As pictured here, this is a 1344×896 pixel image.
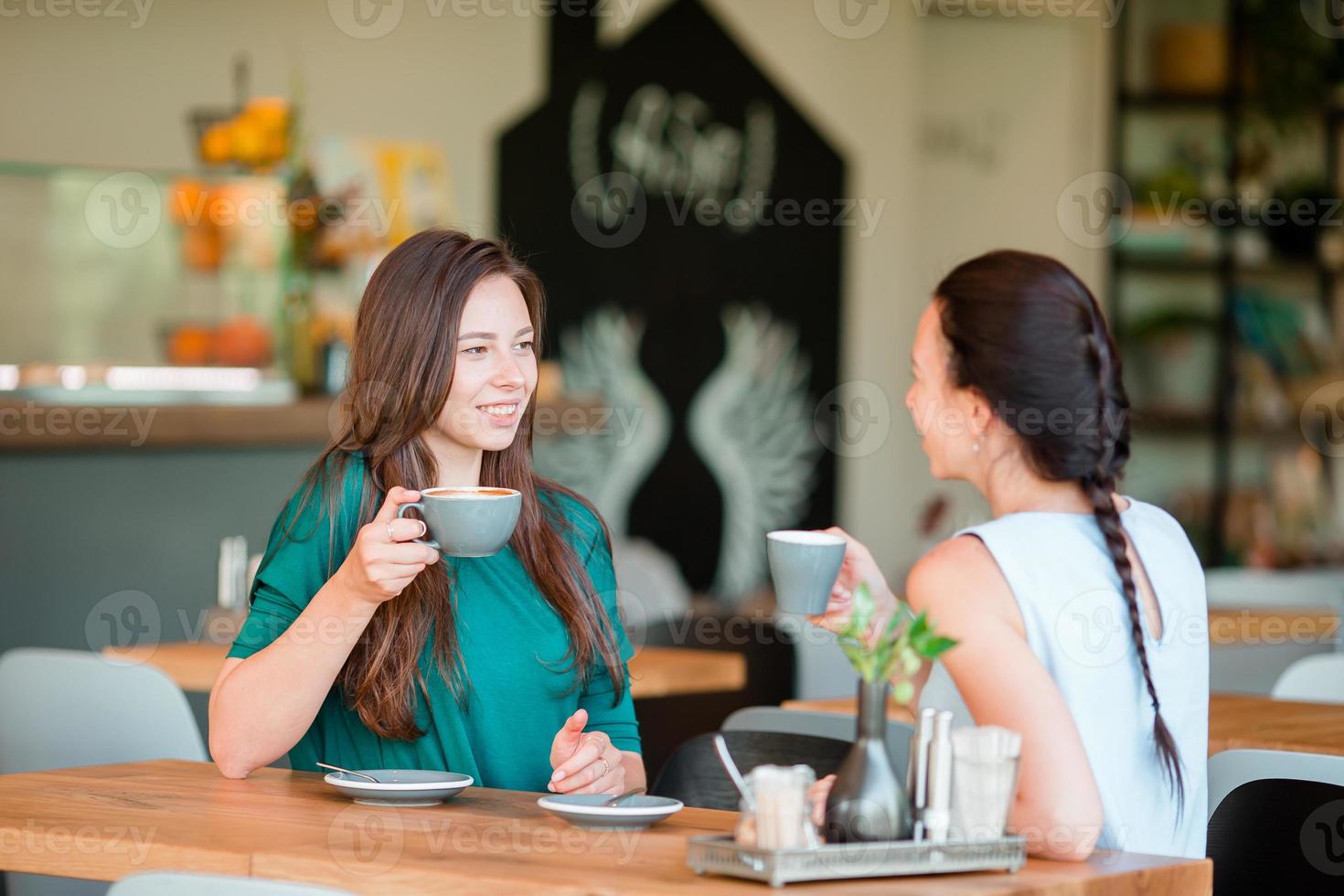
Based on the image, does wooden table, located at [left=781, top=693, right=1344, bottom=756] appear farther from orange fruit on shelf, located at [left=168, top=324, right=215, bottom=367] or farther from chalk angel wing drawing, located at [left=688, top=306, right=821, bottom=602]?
chalk angel wing drawing, located at [left=688, top=306, right=821, bottom=602]

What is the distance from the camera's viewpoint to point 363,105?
4.85m

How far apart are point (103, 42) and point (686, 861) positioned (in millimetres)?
3212

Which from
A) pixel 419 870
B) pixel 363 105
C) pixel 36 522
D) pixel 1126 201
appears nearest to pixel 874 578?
pixel 419 870

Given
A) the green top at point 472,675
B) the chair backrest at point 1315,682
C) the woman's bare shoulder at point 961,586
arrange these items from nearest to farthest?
the woman's bare shoulder at point 961,586 → the green top at point 472,675 → the chair backrest at point 1315,682

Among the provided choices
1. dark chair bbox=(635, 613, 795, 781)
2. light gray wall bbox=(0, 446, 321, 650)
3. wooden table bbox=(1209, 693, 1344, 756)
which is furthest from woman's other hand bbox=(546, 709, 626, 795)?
light gray wall bbox=(0, 446, 321, 650)

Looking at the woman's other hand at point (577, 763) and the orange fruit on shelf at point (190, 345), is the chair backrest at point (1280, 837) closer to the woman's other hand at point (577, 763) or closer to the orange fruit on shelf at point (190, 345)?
the woman's other hand at point (577, 763)

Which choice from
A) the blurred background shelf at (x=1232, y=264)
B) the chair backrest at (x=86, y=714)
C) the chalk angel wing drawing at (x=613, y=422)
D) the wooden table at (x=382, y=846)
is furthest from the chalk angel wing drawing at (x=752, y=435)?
the wooden table at (x=382, y=846)

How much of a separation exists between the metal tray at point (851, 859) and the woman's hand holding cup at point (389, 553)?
40 cm

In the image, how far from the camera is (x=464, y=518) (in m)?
1.68

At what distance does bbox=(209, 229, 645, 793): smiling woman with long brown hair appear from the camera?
6.29 ft

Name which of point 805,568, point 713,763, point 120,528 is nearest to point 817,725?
point 713,763

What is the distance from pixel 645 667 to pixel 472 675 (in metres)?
1.05

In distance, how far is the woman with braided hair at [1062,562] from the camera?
5.15 feet

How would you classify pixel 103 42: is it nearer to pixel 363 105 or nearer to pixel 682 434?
pixel 363 105
